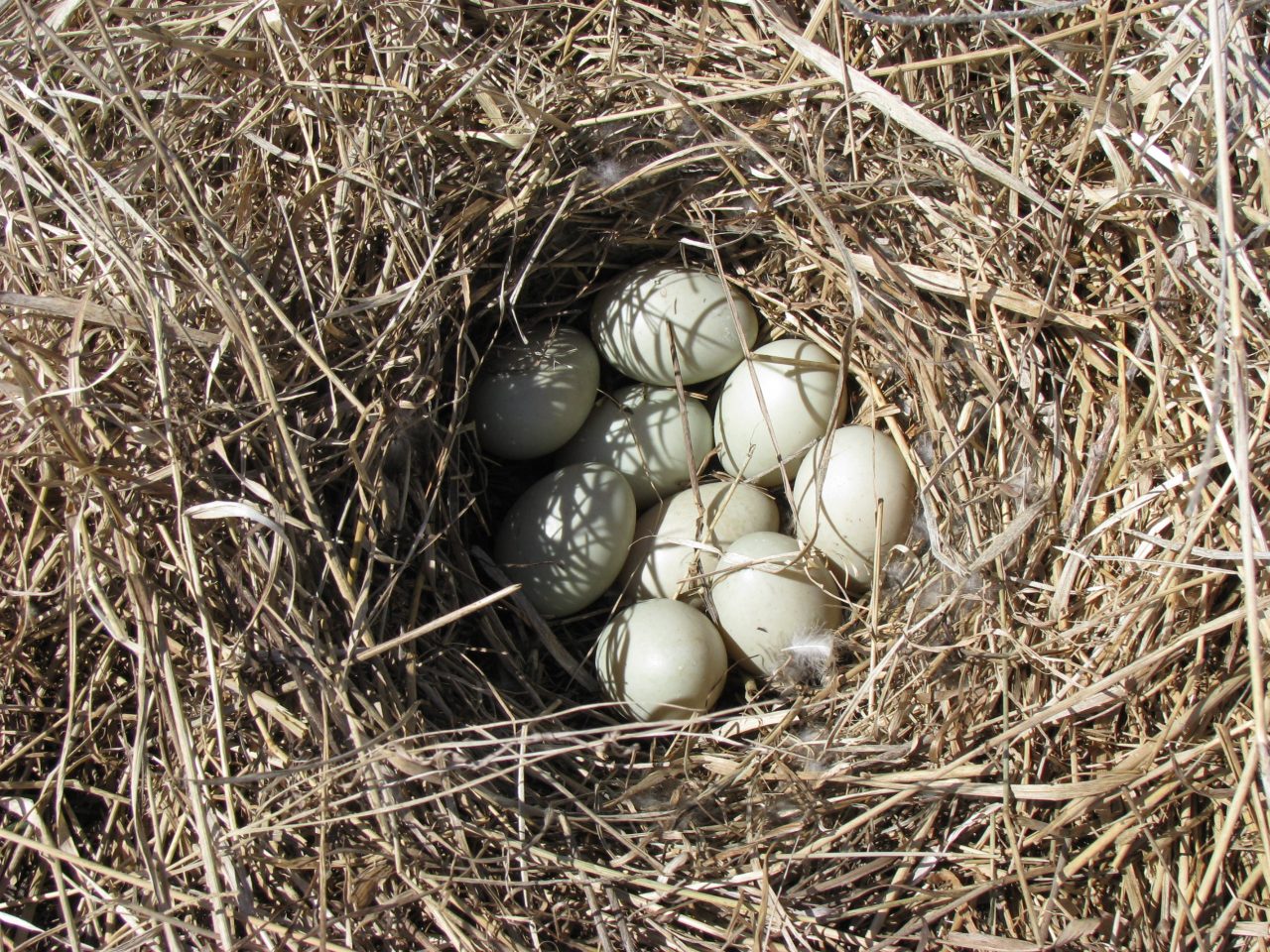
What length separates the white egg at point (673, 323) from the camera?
4.11 ft

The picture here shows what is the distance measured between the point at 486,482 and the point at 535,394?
5.4 inches

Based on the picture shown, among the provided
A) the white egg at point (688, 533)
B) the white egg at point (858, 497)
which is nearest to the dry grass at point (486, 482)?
the white egg at point (858, 497)

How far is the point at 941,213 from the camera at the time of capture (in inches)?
45.7

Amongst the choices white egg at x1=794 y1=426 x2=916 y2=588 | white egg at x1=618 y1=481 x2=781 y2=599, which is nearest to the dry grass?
white egg at x1=794 y1=426 x2=916 y2=588

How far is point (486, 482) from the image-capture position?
127cm

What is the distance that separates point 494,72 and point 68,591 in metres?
0.76

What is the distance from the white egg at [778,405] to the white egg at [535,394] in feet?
0.63

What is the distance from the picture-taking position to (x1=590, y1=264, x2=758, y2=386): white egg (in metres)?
1.25

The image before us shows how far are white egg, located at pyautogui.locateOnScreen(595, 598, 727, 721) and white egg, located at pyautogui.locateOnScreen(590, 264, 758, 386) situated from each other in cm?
32

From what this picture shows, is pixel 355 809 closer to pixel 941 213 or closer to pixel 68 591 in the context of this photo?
pixel 68 591

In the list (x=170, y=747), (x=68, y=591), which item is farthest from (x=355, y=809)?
(x=68, y=591)

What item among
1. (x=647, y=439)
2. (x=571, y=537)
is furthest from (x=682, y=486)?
(x=571, y=537)

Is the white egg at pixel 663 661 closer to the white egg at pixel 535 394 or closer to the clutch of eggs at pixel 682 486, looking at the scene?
the clutch of eggs at pixel 682 486

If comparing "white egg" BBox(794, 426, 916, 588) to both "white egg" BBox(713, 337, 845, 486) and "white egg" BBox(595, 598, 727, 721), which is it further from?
"white egg" BBox(595, 598, 727, 721)
